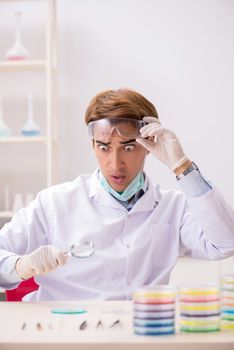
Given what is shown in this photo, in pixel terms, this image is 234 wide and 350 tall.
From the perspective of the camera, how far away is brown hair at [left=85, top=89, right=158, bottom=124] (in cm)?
230

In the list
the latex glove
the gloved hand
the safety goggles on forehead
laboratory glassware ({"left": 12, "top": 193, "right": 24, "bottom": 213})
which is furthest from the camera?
laboratory glassware ({"left": 12, "top": 193, "right": 24, "bottom": 213})

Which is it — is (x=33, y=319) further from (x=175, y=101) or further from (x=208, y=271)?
(x=175, y=101)

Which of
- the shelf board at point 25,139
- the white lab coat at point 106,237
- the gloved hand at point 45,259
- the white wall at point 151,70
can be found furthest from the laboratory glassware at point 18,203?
the gloved hand at point 45,259

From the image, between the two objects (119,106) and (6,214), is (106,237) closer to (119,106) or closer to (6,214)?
(119,106)

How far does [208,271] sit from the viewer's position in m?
4.17

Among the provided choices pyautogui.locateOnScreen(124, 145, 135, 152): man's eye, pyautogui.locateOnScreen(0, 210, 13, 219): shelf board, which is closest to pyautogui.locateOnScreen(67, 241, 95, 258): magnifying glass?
pyautogui.locateOnScreen(124, 145, 135, 152): man's eye

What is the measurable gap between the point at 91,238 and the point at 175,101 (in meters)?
2.40

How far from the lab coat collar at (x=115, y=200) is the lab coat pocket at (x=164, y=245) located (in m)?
0.07

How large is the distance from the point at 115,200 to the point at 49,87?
211 cm

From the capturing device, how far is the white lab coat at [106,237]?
229 cm

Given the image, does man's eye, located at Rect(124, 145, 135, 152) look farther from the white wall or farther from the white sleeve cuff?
the white wall

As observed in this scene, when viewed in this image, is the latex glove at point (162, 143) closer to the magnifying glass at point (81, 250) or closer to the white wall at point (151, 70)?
the magnifying glass at point (81, 250)

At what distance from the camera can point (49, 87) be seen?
436 centimetres

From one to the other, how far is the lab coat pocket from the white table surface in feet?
2.10
